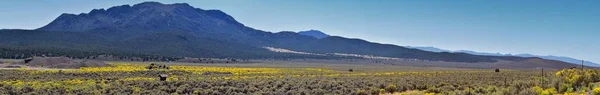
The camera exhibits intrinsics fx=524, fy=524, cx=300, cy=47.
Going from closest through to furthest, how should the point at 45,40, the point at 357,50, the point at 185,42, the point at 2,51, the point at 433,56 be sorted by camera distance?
the point at 2,51, the point at 45,40, the point at 185,42, the point at 433,56, the point at 357,50

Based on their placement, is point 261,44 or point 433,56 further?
point 261,44

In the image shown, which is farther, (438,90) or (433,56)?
(433,56)

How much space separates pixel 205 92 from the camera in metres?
23.3

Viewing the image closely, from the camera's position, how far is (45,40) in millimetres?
116625

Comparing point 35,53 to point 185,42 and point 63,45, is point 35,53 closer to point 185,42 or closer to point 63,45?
point 63,45

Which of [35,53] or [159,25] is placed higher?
[159,25]

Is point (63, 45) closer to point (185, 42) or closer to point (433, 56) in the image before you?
point (185, 42)

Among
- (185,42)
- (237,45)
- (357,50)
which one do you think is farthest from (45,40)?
(357,50)

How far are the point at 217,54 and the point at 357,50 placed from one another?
66.4 meters

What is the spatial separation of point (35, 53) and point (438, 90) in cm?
7421

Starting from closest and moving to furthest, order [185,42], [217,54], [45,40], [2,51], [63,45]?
1. [2,51]
2. [63,45]
3. [45,40]
4. [217,54]
5. [185,42]

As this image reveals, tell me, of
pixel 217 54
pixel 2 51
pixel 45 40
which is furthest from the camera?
pixel 217 54

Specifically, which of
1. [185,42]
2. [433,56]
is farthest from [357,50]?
[185,42]

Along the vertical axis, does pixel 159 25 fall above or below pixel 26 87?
above
